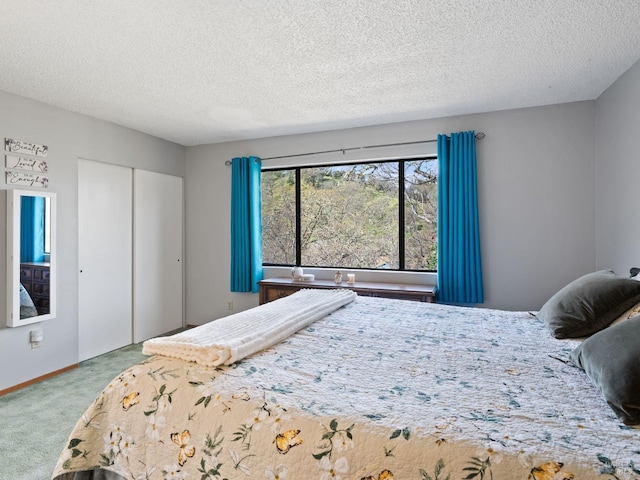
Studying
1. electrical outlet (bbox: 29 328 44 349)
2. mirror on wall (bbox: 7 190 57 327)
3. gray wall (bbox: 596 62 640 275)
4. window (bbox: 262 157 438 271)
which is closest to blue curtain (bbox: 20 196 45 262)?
mirror on wall (bbox: 7 190 57 327)

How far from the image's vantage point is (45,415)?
2635 millimetres

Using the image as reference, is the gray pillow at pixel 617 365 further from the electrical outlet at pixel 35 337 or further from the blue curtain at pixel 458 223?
the electrical outlet at pixel 35 337

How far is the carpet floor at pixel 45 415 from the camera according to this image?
2.09 m

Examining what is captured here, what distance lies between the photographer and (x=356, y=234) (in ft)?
14.1

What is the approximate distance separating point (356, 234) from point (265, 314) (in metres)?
2.43

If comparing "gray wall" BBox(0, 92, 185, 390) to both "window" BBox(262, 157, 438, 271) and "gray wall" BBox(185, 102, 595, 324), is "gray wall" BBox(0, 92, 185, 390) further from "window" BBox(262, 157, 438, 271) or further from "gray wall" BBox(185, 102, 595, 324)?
"gray wall" BBox(185, 102, 595, 324)

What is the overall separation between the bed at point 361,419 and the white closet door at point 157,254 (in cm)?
326

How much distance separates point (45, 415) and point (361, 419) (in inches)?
107

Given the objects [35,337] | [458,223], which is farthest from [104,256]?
[458,223]

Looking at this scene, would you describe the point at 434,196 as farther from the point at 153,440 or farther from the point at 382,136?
the point at 153,440

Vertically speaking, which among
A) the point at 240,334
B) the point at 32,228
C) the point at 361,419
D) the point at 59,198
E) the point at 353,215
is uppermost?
the point at 59,198

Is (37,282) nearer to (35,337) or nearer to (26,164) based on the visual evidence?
(35,337)

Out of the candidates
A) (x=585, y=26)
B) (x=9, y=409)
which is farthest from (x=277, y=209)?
(x=585, y=26)

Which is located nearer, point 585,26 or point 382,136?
point 585,26
